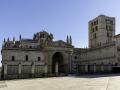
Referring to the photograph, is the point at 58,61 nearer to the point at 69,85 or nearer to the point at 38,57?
the point at 38,57

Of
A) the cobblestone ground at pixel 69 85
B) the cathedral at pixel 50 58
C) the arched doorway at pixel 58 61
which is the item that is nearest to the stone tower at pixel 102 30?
the cathedral at pixel 50 58

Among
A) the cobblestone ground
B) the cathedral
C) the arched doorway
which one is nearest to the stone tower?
the cathedral

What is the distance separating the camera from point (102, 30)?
78.5 m

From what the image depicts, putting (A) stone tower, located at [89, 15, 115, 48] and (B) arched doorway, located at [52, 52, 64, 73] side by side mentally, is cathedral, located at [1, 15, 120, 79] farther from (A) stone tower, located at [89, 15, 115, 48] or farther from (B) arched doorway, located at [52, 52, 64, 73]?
(A) stone tower, located at [89, 15, 115, 48]

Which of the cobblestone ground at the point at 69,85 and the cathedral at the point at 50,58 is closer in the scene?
the cobblestone ground at the point at 69,85

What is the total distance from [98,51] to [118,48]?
9.42 m

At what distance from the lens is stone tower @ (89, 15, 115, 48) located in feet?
257

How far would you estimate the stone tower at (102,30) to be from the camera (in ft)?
257

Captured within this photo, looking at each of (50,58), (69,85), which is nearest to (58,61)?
(50,58)

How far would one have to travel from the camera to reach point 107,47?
63.7 metres

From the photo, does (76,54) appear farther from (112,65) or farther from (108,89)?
(108,89)

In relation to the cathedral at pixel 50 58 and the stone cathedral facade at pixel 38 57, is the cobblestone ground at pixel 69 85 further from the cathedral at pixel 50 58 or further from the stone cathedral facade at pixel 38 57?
the stone cathedral facade at pixel 38 57

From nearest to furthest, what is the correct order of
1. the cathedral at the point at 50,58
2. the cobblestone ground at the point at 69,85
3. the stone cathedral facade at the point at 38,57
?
the cobblestone ground at the point at 69,85 < the cathedral at the point at 50,58 < the stone cathedral facade at the point at 38,57

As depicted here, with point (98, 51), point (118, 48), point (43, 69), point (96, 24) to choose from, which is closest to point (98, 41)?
point (96, 24)
